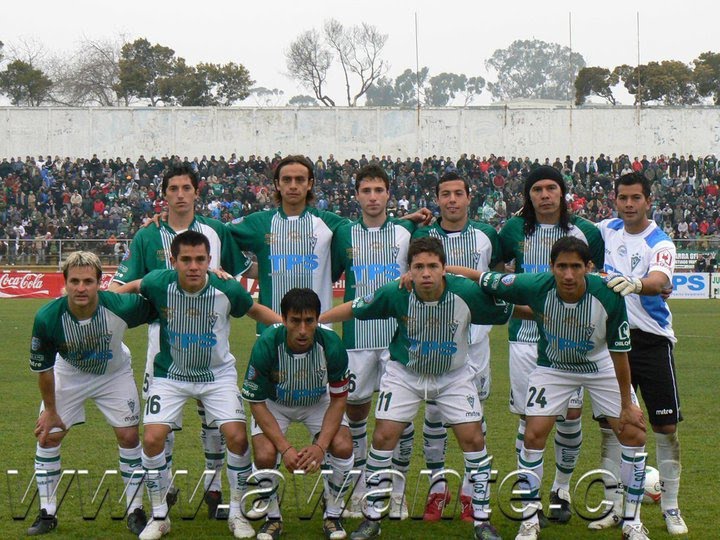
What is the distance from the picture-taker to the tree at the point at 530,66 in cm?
12389

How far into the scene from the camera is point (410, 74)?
401 feet

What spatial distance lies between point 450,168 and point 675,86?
22.8m

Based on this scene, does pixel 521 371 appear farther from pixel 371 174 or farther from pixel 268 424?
pixel 268 424

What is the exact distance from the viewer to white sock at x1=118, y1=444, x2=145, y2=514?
22.9 ft

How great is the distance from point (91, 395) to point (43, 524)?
0.92 metres

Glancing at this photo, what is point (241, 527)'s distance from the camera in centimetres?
677

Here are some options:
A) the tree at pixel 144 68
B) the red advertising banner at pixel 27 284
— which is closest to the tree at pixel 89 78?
the tree at pixel 144 68

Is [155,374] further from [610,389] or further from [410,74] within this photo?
[410,74]

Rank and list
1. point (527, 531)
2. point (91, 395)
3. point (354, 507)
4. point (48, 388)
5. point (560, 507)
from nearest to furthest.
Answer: point (527, 531) < point (48, 388) < point (91, 395) < point (560, 507) < point (354, 507)

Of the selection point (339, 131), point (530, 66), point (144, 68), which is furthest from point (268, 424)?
point (530, 66)

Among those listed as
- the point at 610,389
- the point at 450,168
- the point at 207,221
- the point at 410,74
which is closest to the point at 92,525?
the point at 207,221

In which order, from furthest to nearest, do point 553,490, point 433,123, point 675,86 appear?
point 675,86 < point 433,123 < point 553,490

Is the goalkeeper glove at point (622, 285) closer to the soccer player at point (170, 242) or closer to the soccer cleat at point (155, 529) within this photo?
the soccer player at point (170, 242)

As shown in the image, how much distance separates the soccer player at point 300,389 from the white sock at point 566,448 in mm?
1640
